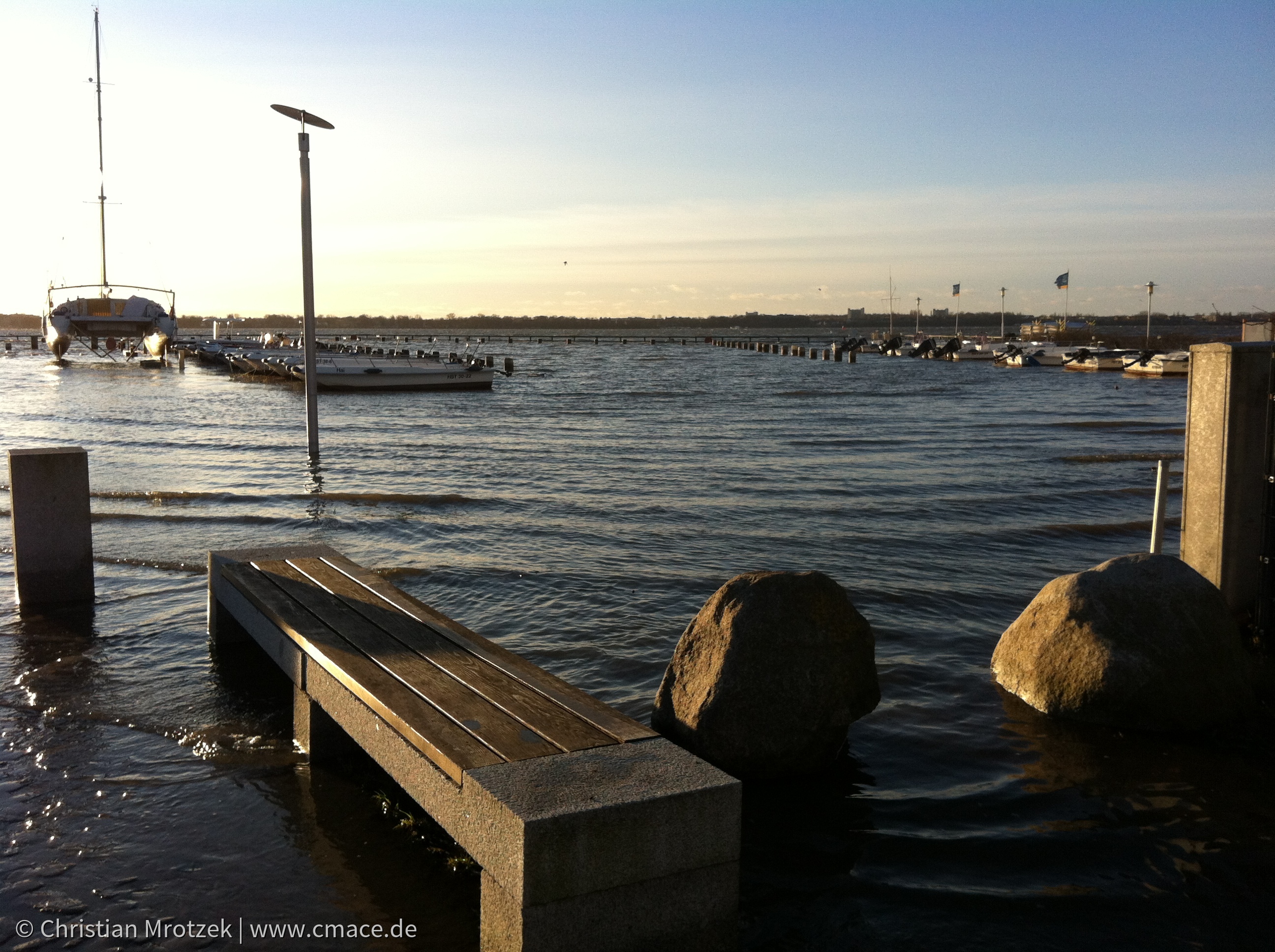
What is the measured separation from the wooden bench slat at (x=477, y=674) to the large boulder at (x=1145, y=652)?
3.64 m

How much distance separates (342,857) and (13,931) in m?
1.30

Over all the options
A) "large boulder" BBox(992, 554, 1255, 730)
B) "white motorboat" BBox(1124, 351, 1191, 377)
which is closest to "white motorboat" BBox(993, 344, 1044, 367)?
"white motorboat" BBox(1124, 351, 1191, 377)

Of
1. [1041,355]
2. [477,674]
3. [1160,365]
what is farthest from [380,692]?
[1041,355]

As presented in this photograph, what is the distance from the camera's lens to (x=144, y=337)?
65250 mm

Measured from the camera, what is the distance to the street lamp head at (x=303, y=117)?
55.7 feet

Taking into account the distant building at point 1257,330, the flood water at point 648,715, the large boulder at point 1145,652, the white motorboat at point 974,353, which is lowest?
the flood water at point 648,715

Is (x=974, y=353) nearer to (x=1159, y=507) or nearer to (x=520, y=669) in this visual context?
(x=1159, y=507)

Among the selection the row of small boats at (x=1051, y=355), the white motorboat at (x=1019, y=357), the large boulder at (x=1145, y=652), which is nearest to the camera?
the large boulder at (x=1145, y=652)

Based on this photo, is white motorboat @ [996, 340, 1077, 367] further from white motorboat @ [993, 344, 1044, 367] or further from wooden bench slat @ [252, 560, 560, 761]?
wooden bench slat @ [252, 560, 560, 761]

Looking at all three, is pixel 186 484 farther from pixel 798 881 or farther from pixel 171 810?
pixel 798 881

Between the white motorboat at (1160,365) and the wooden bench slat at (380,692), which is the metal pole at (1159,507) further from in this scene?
the white motorboat at (1160,365)

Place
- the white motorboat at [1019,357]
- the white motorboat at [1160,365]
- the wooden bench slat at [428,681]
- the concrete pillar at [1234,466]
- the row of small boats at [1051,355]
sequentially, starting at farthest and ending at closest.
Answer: the white motorboat at [1019,357]
the row of small boats at [1051,355]
the white motorboat at [1160,365]
the concrete pillar at [1234,466]
the wooden bench slat at [428,681]

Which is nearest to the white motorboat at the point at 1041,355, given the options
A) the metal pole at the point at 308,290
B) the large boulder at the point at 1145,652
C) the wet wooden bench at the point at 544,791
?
the metal pole at the point at 308,290

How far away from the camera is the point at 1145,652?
6320 mm
